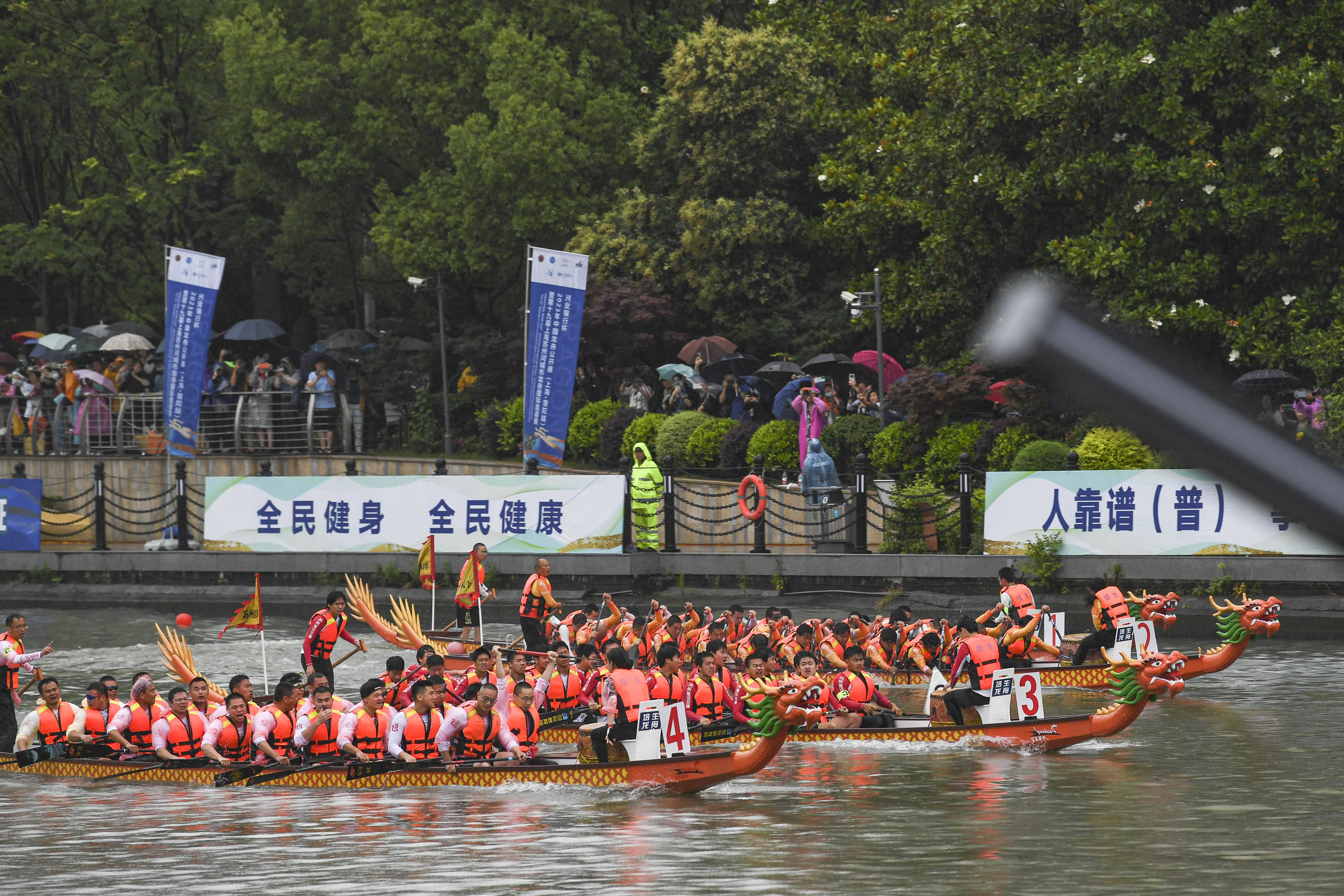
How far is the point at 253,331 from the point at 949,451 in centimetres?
1890

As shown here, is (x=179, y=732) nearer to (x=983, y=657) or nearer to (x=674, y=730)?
(x=674, y=730)

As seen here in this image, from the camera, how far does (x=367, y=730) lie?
15641 millimetres

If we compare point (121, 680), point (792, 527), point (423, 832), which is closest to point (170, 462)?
point (121, 680)

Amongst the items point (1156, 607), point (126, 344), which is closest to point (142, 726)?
point (1156, 607)

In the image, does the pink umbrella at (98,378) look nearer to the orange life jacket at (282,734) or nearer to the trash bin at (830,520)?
the trash bin at (830,520)

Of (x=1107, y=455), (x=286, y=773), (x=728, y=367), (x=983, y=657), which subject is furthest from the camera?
(x=728, y=367)

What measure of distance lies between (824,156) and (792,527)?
886 centimetres

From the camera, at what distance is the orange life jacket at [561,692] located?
62.2 feet

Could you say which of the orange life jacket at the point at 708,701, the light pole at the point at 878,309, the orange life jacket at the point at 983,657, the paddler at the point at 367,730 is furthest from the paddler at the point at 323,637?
the light pole at the point at 878,309

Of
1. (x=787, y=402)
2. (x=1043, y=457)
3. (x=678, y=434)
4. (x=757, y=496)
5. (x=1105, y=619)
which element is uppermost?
(x=787, y=402)

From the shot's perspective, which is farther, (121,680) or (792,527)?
(792,527)

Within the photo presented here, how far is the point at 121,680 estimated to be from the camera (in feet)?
76.0

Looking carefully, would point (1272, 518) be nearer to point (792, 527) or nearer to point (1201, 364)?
point (1201, 364)

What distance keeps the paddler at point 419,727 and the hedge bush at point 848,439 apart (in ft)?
45.8
